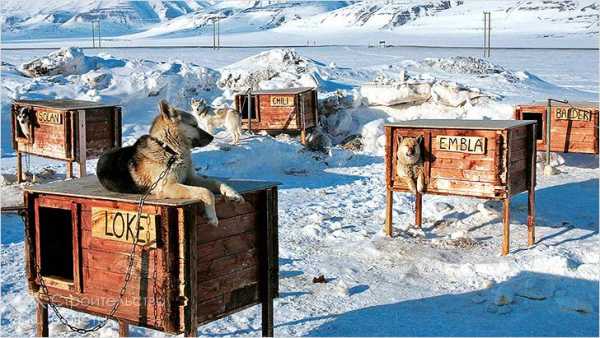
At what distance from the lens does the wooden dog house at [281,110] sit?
17938mm

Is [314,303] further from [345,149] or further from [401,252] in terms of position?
[345,149]

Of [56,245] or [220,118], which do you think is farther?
[220,118]

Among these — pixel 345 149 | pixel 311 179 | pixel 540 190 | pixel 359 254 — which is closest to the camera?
pixel 359 254

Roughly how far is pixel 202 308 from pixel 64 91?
1603cm

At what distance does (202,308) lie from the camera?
18.2 feet

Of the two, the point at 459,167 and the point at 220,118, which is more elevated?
the point at 220,118

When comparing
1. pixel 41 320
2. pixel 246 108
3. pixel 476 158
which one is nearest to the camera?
pixel 41 320

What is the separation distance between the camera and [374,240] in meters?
9.89

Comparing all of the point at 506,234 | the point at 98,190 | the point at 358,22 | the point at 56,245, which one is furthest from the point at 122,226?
the point at 358,22

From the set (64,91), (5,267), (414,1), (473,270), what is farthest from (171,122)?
(414,1)

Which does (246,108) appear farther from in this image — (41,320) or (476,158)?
(41,320)

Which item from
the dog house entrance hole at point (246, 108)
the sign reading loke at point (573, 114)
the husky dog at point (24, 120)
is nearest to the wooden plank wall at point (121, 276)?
the husky dog at point (24, 120)

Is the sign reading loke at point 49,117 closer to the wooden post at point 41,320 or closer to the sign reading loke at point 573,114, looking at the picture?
the wooden post at point 41,320

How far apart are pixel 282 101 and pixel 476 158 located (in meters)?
9.23
